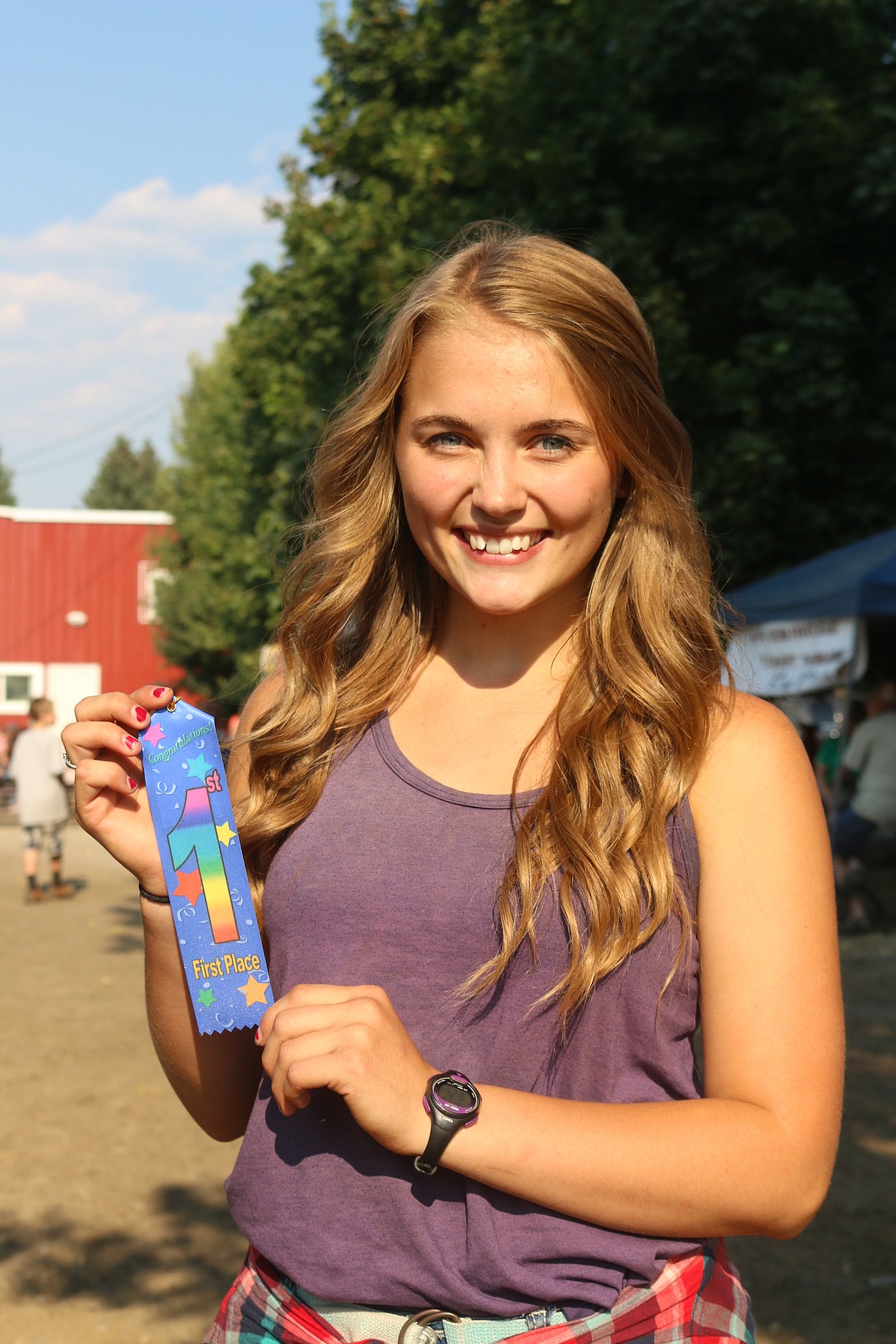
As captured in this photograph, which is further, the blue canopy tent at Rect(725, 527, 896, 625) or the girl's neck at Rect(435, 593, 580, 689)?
the blue canopy tent at Rect(725, 527, 896, 625)

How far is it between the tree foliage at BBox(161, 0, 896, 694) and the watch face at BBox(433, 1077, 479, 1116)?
9918 millimetres

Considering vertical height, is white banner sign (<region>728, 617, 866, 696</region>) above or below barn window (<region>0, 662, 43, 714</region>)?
above

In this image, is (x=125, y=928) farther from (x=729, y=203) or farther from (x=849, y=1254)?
(x=729, y=203)

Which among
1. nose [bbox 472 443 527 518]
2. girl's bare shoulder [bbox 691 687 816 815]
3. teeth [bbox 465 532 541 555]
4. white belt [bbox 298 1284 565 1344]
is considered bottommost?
white belt [bbox 298 1284 565 1344]

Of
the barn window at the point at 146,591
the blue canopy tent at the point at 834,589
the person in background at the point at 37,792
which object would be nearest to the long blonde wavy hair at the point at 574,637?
the blue canopy tent at the point at 834,589

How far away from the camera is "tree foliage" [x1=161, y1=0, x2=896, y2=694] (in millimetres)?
11414

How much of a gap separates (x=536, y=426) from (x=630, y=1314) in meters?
1.04

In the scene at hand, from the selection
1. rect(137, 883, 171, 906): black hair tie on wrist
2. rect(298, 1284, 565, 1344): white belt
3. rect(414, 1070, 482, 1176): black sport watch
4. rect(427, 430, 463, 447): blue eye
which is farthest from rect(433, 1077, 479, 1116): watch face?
rect(427, 430, 463, 447): blue eye

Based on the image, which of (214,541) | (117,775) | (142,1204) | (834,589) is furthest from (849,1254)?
(214,541)

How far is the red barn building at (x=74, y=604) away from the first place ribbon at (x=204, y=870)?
104ft

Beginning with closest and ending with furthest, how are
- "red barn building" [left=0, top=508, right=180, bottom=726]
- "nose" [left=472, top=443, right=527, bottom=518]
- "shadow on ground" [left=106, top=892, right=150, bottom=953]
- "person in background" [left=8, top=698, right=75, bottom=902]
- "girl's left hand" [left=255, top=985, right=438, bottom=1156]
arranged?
"girl's left hand" [left=255, top=985, right=438, bottom=1156] < "nose" [left=472, top=443, right=527, bottom=518] < "shadow on ground" [left=106, top=892, right=150, bottom=953] < "person in background" [left=8, top=698, right=75, bottom=902] < "red barn building" [left=0, top=508, right=180, bottom=726]

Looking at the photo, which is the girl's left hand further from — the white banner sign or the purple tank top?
the white banner sign

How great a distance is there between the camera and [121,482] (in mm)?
69875

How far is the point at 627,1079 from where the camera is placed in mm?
1469
